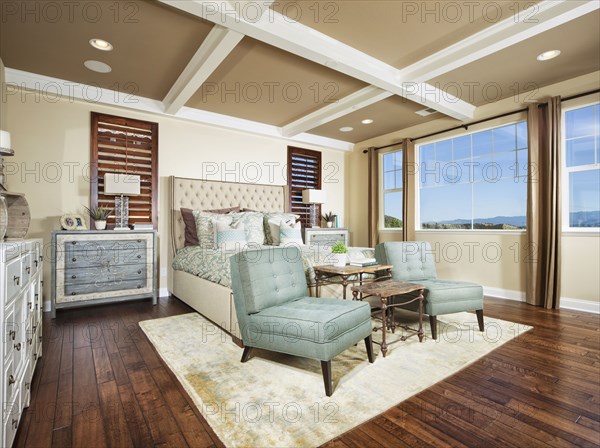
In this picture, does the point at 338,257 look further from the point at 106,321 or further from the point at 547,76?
the point at 547,76

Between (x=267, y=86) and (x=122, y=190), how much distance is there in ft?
7.11

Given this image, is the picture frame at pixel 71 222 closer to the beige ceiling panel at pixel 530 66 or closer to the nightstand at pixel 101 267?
the nightstand at pixel 101 267

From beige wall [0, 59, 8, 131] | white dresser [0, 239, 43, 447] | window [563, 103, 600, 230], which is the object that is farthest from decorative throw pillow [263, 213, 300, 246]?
window [563, 103, 600, 230]

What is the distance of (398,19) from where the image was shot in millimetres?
2701

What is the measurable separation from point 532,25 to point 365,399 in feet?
10.6

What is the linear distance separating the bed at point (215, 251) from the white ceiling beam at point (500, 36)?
210 cm

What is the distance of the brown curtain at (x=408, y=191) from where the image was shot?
5340mm

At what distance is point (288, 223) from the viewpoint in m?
4.56

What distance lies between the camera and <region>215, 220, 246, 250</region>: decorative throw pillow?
3.74 metres

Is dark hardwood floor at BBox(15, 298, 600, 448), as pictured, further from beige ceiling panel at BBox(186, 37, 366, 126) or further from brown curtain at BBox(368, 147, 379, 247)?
brown curtain at BBox(368, 147, 379, 247)

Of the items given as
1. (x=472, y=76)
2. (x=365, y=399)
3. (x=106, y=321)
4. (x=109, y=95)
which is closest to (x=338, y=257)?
(x=365, y=399)

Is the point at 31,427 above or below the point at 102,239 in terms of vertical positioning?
below

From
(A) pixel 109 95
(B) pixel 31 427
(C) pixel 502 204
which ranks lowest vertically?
(B) pixel 31 427

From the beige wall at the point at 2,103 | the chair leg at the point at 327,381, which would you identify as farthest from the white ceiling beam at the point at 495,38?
the beige wall at the point at 2,103
